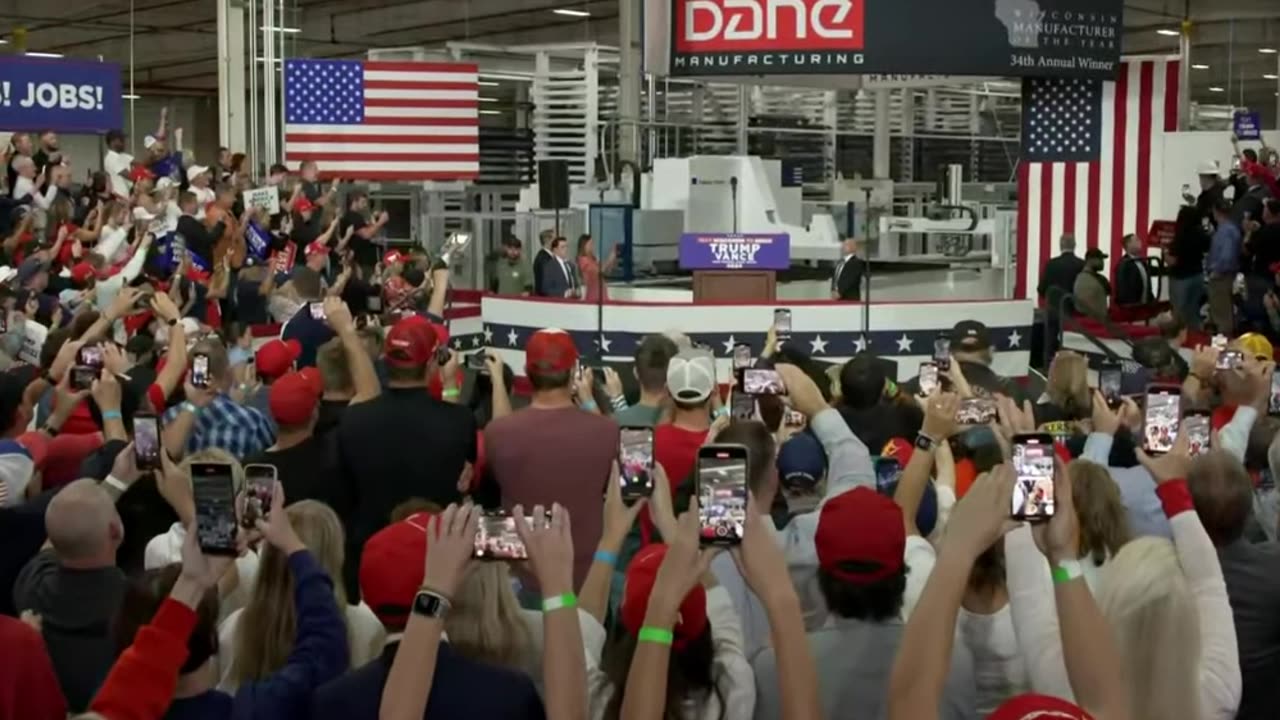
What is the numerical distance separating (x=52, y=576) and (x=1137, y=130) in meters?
17.0

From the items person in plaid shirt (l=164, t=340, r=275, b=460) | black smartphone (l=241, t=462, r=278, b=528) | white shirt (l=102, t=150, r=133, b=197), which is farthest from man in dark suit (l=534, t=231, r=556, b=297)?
black smartphone (l=241, t=462, r=278, b=528)

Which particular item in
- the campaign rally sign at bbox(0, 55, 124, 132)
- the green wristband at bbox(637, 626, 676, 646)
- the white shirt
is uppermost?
the campaign rally sign at bbox(0, 55, 124, 132)

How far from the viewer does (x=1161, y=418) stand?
4.55 m

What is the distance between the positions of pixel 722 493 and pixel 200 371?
3398 mm

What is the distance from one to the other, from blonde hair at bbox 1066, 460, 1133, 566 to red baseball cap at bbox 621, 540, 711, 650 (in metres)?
1.29

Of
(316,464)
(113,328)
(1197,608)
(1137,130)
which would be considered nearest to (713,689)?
(1197,608)

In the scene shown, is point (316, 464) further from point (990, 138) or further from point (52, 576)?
point (990, 138)

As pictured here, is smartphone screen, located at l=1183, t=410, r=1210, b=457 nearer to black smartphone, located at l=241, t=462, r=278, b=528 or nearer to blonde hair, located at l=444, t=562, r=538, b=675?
blonde hair, located at l=444, t=562, r=538, b=675

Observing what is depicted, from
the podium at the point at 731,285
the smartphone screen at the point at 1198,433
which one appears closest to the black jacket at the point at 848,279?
the podium at the point at 731,285

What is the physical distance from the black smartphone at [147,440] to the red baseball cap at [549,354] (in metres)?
1.34

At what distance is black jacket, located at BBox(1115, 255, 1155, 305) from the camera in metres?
18.6

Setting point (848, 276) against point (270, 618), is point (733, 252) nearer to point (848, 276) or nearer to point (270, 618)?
point (848, 276)

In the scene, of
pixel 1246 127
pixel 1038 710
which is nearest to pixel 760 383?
pixel 1038 710

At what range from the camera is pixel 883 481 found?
211 inches
